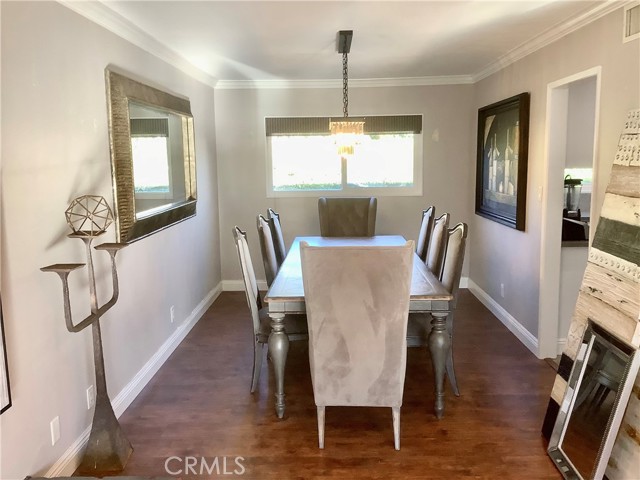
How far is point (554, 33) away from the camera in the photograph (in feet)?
11.2

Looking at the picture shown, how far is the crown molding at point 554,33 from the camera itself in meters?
2.81

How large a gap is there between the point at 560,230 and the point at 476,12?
1.64m

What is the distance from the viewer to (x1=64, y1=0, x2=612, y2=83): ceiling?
2824 millimetres

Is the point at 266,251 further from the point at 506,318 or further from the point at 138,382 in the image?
the point at 506,318

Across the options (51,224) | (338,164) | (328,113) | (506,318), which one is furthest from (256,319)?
(328,113)

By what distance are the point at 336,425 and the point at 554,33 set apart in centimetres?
286

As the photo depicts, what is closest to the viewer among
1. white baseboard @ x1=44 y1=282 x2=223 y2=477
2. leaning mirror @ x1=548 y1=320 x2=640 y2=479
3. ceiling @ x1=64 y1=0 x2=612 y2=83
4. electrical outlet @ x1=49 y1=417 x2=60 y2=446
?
leaning mirror @ x1=548 y1=320 x2=640 y2=479

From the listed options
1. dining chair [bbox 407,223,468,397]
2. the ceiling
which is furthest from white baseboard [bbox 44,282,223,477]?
the ceiling

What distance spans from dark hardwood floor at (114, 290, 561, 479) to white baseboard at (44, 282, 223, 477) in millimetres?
61

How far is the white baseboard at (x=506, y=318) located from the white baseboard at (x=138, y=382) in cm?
275

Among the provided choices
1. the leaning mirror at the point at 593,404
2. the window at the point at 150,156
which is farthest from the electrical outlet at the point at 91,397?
the leaning mirror at the point at 593,404

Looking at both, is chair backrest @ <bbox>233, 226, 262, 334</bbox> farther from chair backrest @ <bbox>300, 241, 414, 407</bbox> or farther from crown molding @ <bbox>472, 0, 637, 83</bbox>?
crown molding @ <bbox>472, 0, 637, 83</bbox>

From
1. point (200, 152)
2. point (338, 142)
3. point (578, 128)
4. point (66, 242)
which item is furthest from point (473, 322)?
point (66, 242)

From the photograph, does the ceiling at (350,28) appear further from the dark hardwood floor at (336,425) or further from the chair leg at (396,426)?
the dark hardwood floor at (336,425)
